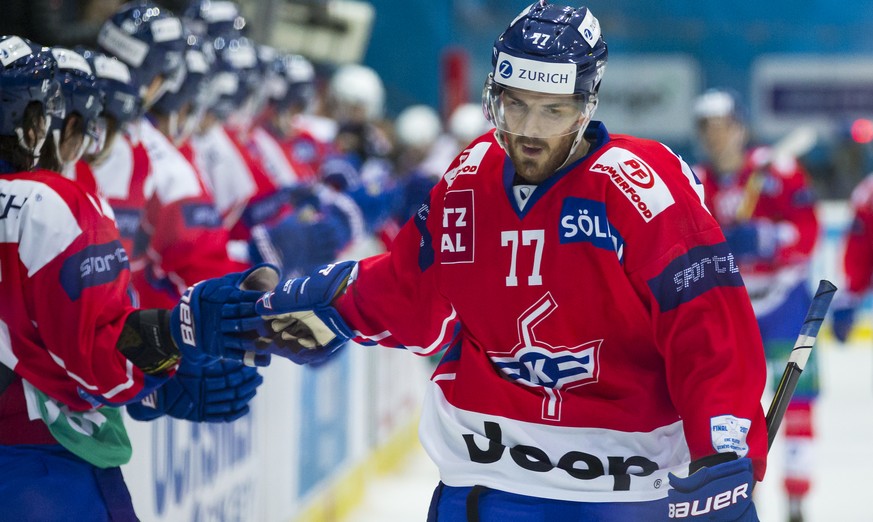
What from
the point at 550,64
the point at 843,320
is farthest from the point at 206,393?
the point at 843,320

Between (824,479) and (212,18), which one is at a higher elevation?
(212,18)

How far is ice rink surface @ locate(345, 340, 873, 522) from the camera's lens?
5969 mm

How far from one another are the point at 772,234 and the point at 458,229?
3428mm

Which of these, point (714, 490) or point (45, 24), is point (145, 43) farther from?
point (714, 490)

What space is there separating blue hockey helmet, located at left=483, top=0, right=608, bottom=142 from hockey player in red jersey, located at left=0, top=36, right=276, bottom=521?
2.29 ft

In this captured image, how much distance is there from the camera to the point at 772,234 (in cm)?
552

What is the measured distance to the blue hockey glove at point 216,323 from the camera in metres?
2.54

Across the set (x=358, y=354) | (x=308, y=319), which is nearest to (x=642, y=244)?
(x=308, y=319)

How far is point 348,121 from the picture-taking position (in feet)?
26.7

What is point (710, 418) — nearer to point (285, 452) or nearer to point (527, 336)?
point (527, 336)

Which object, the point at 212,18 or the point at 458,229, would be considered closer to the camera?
the point at 458,229

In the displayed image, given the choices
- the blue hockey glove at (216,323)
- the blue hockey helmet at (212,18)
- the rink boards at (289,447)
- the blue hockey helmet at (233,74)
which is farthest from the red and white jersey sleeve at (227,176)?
the blue hockey glove at (216,323)

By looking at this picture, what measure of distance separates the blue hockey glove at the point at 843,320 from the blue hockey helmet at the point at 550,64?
4339mm

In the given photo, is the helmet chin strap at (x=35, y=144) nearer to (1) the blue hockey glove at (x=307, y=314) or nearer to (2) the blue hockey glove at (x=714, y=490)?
(1) the blue hockey glove at (x=307, y=314)
